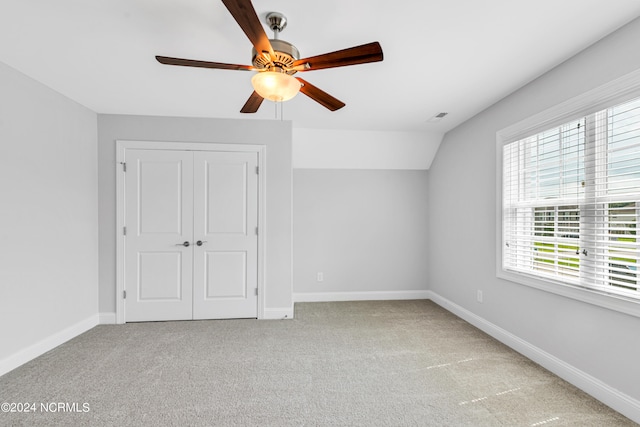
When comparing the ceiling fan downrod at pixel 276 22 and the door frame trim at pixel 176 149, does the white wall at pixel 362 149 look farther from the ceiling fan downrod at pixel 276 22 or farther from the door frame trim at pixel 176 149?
the ceiling fan downrod at pixel 276 22

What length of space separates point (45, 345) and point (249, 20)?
10.8 feet

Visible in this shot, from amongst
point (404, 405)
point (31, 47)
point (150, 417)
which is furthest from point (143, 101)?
point (404, 405)

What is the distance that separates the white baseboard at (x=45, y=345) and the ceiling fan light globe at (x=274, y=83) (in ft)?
9.49

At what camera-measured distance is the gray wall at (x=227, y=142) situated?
11.6 ft

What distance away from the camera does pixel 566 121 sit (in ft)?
7.77

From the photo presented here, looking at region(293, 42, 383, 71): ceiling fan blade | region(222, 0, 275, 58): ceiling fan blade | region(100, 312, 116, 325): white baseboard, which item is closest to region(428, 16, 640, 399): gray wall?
region(293, 42, 383, 71): ceiling fan blade

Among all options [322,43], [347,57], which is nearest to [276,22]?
[322,43]

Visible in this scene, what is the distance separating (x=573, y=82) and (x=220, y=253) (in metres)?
3.64

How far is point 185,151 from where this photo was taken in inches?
143

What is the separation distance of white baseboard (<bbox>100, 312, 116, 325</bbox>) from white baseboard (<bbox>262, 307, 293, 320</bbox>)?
5.54ft

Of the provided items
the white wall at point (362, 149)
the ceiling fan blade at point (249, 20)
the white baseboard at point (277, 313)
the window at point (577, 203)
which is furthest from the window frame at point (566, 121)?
the white baseboard at point (277, 313)

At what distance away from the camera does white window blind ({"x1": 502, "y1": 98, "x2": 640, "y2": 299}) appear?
1.96m

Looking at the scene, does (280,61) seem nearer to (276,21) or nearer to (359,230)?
(276,21)

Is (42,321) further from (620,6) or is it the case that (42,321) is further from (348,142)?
(620,6)
